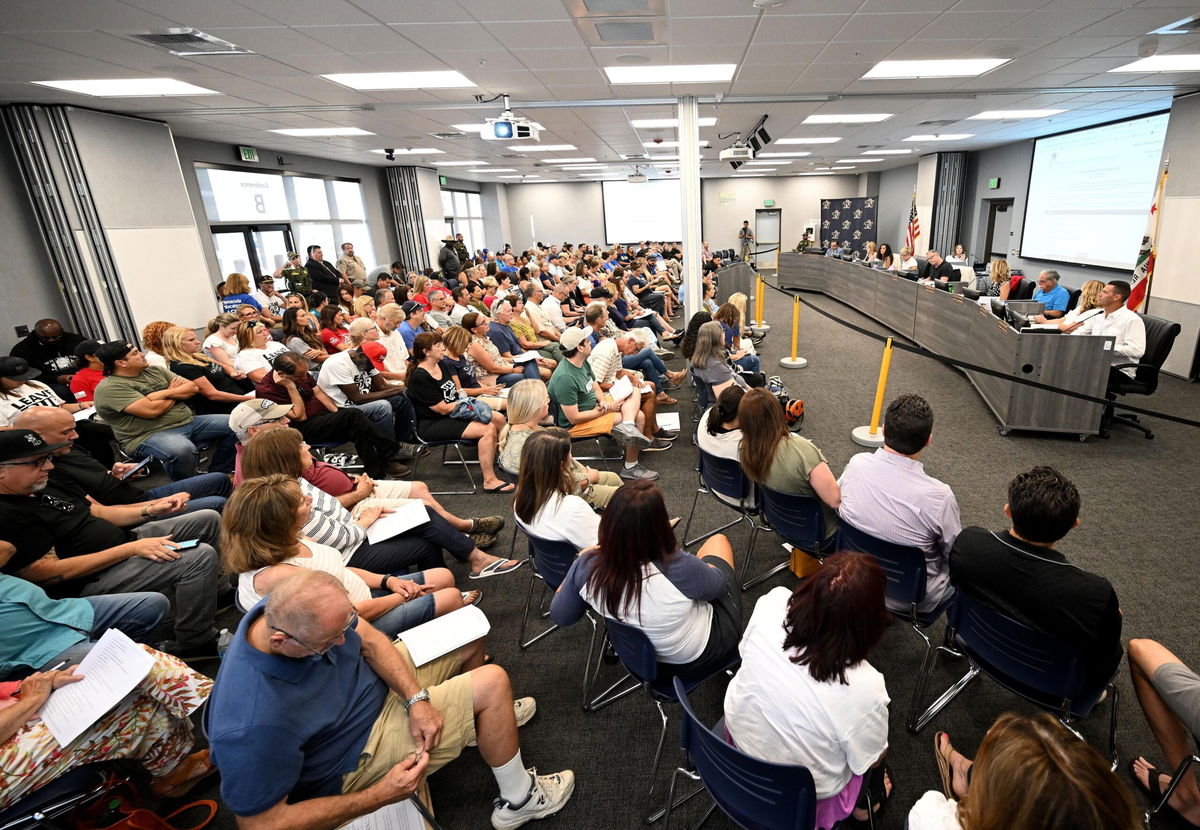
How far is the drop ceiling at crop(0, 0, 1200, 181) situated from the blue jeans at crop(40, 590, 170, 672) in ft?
11.0

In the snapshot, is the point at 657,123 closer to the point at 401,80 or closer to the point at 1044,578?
the point at 401,80

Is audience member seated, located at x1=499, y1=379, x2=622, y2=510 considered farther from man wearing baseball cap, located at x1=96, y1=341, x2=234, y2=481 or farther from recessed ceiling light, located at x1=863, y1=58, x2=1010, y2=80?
recessed ceiling light, located at x1=863, y1=58, x2=1010, y2=80

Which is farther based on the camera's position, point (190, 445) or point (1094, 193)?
point (1094, 193)

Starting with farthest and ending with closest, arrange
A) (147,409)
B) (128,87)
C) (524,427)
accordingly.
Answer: (128,87) < (147,409) < (524,427)

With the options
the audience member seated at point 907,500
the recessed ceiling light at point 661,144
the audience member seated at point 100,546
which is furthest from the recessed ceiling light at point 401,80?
the recessed ceiling light at point 661,144

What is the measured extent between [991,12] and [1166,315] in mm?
5143

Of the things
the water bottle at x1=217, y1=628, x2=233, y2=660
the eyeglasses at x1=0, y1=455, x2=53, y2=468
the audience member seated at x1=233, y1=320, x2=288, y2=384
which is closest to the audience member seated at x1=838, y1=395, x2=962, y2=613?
the water bottle at x1=217, y1=628, x2=233, y2=660

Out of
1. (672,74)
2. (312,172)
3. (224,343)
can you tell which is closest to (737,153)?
(672,74)

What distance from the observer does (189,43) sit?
4004mm

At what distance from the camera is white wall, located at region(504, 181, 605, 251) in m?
20.2

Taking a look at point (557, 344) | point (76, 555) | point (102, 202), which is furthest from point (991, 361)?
point (102, 202)

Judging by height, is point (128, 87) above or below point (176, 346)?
above

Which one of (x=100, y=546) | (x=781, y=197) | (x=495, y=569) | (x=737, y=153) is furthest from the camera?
(x=781, y=197)

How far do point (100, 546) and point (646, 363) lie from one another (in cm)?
461
